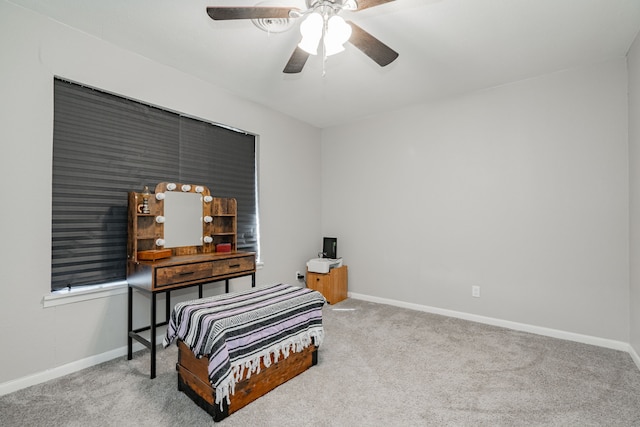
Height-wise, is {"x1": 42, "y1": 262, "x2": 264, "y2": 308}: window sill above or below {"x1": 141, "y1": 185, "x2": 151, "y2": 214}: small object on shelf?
below

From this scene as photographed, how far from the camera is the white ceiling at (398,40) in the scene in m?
2.03

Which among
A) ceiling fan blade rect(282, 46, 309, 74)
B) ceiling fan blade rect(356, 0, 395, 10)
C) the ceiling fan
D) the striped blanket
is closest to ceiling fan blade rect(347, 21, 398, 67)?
the ceiling fan

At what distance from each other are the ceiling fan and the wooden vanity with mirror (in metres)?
1.62

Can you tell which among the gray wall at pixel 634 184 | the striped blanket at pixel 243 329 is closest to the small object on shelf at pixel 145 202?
the striped blanket at pixel 243 329

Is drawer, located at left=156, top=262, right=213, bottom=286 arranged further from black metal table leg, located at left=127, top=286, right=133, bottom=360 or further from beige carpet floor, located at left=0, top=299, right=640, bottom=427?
beige carpet floor, located at left=0, top=299, right=640, bottom=427

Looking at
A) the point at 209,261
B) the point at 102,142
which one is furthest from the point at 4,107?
the point at 209,261

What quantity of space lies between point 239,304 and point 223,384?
50 cm

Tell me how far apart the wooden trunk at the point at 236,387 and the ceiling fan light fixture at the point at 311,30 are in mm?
1887

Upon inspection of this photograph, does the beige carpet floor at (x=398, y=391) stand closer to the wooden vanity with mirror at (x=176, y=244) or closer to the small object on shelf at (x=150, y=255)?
the wooden vanity with mirror at (x=176, y=244)

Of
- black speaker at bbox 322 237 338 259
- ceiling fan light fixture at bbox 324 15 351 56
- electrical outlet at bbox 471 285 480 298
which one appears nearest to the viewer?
ceiling fan light fixture at bbox 324 15 351 56

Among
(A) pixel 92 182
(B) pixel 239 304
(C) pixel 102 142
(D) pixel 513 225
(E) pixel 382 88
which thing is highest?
(E) pixel 382 88

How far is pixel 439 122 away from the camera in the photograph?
360cm

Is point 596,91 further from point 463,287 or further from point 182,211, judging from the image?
point 182,211

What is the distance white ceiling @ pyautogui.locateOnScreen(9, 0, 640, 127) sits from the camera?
203 centimetres
